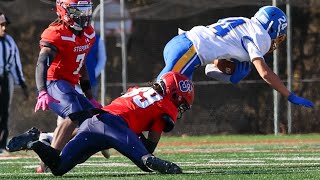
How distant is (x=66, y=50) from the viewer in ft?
27.7

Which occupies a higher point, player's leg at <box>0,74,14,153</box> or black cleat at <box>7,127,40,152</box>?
black cleat at <box>7,127,40,152</box>

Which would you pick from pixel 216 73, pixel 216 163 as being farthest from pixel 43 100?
pixel 216 73

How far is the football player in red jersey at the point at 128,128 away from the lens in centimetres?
727

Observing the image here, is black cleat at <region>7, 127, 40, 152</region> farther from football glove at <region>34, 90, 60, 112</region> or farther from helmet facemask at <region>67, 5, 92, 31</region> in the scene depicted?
helmet facemask at <region>67, 5, 92, 31</region>

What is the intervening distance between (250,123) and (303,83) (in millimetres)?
1051

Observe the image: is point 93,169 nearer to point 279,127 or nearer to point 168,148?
point 168,148

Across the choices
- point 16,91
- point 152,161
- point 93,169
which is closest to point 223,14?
point 16,91

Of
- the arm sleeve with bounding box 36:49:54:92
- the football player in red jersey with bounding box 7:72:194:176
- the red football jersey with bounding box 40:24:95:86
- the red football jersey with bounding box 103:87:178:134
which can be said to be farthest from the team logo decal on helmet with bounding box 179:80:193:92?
the red football jersey with bounding box 40:24:95:86

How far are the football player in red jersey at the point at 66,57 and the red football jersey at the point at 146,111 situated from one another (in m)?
0.66

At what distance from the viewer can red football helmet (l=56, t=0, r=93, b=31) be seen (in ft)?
27.8

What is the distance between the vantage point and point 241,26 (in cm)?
929

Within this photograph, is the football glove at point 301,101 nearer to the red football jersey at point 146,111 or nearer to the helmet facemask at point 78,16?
the red football jersey at point 146,111

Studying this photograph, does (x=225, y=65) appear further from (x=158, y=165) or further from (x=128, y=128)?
(x=158, y=165)

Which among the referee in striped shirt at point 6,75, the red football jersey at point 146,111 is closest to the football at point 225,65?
the red football jersey at point 146,111
